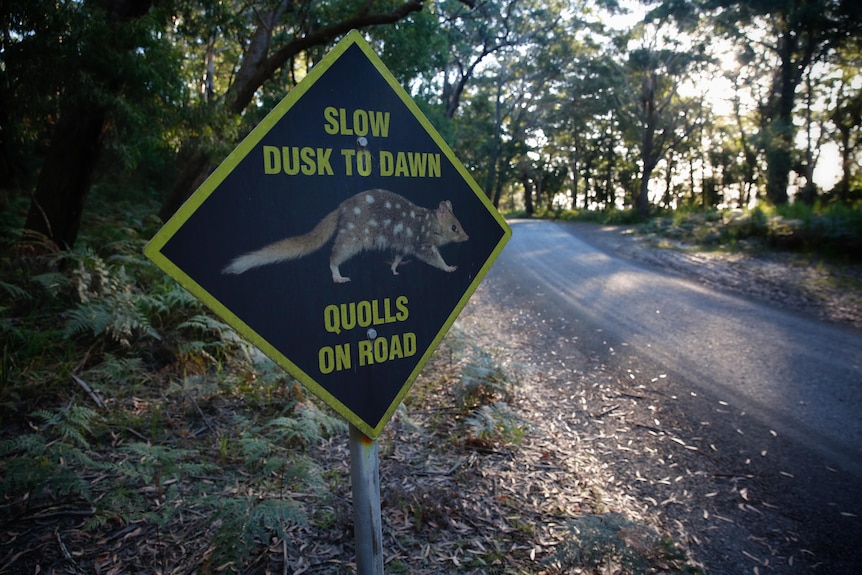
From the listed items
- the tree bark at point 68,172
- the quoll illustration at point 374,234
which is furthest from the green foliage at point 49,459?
the tree bark at point 68,172

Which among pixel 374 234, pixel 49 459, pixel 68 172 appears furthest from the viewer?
pixel 68 172

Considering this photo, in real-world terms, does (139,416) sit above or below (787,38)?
below

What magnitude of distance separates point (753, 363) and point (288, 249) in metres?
6.58

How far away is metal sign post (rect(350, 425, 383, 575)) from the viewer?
168 cm

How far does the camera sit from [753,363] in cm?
633

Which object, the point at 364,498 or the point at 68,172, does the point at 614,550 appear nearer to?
the point at 364,498

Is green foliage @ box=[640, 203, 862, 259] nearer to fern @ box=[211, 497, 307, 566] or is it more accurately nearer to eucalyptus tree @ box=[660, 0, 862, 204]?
eucalyptus tree @ box=[660, 0, 862, 204]

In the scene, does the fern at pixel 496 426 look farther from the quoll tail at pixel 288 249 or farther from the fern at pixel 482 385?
the quoll tail at pixel 288 249

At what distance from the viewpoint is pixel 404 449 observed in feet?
13.2

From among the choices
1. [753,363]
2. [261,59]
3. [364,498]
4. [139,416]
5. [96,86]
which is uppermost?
[261,59]

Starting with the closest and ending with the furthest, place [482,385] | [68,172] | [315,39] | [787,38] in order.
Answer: [482,385] → [68,172] → [315,39] → [787,38]

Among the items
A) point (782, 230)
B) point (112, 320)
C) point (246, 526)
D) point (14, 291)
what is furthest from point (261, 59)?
point (782, 230)

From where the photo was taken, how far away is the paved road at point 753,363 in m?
3.88

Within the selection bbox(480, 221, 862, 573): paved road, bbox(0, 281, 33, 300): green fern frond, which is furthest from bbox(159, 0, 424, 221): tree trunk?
bbox(480, 221, 862, 573): paved road
